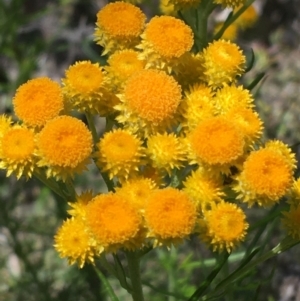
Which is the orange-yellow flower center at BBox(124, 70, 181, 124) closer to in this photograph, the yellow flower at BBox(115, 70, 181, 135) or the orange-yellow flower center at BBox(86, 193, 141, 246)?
the yellow flower at BBox(115, 70, 181, 135)

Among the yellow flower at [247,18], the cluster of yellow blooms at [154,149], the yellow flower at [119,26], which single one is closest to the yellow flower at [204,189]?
the cluster of yellow blooms at [154,149]

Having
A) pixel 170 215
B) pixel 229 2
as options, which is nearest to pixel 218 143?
pixel 170 215

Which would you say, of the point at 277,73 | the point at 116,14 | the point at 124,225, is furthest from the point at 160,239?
the point at 277,73

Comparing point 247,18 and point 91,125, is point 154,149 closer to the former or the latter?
point 91,125

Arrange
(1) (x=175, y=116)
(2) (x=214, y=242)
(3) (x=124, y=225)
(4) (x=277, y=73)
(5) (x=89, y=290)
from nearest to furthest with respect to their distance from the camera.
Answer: (3) (x=124, y=225), (2) (x=214, y=242), (1) (x=175, y=116), (5) (x=89, y=290), (4) (x=277, y=73)

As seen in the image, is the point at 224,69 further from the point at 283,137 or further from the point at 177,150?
the point at 283,137

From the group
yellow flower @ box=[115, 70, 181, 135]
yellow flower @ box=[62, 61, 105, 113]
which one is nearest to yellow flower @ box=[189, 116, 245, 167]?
yellow flower @ box=[115, 70, 181, 135]
